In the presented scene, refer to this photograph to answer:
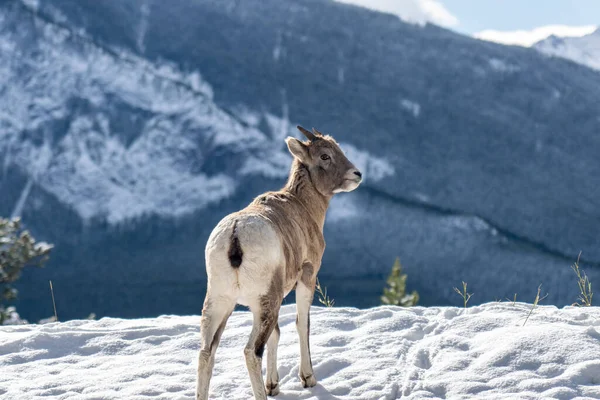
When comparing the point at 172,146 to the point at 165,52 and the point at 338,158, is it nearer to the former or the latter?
the point at 165,52

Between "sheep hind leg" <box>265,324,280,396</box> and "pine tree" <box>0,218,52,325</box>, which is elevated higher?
"sheep hind leg" <box>265,324,280,396</box>

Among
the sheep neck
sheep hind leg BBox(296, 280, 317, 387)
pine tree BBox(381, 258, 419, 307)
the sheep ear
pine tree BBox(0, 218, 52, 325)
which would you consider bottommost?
pine tree BBox(381, 258, 419, 307)

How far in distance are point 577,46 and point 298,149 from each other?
55098mm

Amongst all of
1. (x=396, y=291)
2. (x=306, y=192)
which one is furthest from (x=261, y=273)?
(x=396, y=291)

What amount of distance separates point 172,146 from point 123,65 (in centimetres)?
427

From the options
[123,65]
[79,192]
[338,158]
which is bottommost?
[79,192]

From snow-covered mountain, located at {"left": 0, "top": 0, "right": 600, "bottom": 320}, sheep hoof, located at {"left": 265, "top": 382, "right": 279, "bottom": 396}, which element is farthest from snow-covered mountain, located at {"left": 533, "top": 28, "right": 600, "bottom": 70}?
sheep hoof, located at {"left": 265, "top": 382, "right": 279, "bottom": 396}

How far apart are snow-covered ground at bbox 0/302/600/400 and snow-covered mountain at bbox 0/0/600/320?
16.5 m

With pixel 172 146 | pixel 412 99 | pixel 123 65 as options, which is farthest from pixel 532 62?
pixel 123 65

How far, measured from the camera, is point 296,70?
2895cm

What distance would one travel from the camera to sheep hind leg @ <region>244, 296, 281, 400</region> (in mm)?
3873

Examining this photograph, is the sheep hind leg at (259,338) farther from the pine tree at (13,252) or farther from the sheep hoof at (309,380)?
the pine tree at (13,252)

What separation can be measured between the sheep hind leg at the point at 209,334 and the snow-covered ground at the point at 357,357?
0.49 m

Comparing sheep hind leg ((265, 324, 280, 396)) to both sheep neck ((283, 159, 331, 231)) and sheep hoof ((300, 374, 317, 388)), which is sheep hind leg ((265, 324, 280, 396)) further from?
sheep neck ((283, 159, 331, 231))
